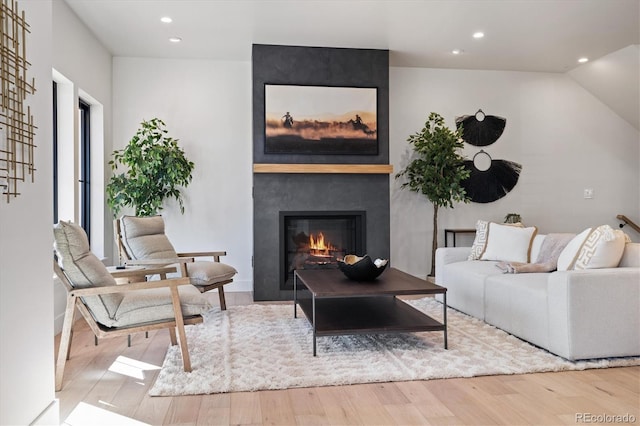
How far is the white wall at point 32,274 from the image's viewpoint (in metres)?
1.76

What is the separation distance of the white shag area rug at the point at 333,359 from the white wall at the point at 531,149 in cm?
245

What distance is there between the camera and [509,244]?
14.8 ft

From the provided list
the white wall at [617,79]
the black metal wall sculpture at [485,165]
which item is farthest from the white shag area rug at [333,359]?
the white wall at [617,79]

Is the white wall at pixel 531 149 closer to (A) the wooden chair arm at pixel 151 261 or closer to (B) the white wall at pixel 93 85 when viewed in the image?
(A) the wooden chair arm at pixel 151 261

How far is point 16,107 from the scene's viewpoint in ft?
6.08

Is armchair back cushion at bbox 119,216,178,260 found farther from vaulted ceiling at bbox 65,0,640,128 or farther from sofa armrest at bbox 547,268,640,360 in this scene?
sofa armrest at bbox 547,268,640,360

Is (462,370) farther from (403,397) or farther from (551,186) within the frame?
(551,186)

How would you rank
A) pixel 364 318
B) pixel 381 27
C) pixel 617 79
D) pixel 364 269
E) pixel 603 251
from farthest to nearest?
1. pixel 617 79
2. pixel 381 27
3. pixel 364 269
4. pixel 364 318
5. pixel 603 251

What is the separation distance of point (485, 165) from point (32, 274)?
551 centimetres

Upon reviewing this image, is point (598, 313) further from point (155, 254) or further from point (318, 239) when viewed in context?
point (155, 254)

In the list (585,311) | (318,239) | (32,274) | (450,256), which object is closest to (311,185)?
(318,239)

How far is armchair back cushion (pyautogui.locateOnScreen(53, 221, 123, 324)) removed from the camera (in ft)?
8.83

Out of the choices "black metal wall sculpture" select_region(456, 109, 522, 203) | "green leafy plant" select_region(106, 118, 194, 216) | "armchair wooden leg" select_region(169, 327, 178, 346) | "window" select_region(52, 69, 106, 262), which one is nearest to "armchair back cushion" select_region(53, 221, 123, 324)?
"armchair wooden leg" select_region(169, 327, 178, 346)

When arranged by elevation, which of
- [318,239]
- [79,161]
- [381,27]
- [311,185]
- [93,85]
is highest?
[381,27]
